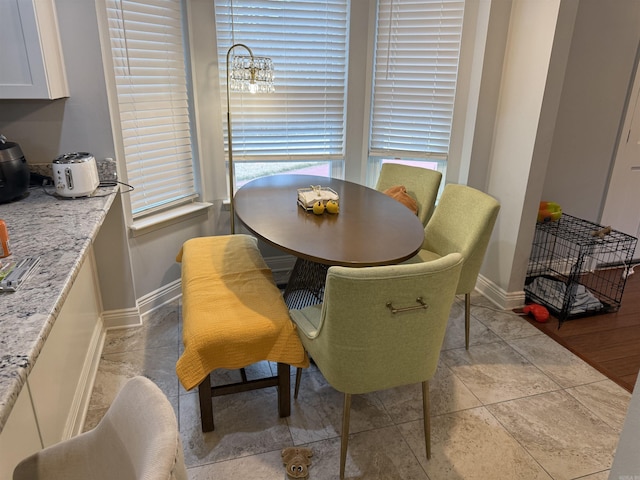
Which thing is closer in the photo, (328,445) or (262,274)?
(328,445)

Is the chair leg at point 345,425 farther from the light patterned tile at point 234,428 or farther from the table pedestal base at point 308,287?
the table pedestal base at point 308,287

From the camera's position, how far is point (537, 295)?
3279mm

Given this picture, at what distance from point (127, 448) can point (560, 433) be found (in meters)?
1.97

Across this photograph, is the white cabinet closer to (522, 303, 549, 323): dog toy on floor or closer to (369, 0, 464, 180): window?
(369, 0, 464, 180): window

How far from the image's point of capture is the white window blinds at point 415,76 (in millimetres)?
3191

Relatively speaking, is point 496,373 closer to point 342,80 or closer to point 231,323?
point 231,323

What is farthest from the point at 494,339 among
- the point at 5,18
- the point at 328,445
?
the point at 5,18

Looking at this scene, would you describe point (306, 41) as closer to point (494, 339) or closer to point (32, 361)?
point (494, 339)

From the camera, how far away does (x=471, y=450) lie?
6.53 ft

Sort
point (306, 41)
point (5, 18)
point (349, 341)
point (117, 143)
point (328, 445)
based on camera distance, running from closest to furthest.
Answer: point (349, 341), point (5, 18), point (328, 445), point (117, 143), point (306, 41)

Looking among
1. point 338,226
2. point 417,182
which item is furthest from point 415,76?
point 338,226

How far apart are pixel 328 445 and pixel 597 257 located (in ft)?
9.91

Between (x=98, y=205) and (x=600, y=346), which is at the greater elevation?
(x=98, y=205)

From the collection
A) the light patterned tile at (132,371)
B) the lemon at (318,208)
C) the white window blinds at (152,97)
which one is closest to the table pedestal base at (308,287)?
the lemon at (318,208)
